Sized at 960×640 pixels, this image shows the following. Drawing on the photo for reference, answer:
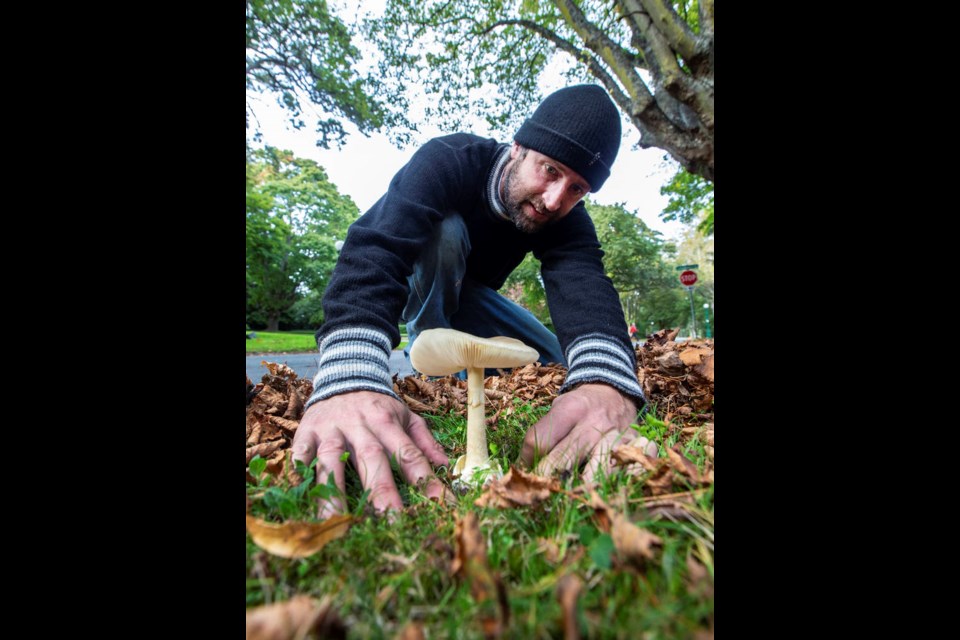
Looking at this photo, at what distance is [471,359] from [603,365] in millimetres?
614

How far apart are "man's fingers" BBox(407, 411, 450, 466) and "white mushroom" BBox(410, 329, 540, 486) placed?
6cm

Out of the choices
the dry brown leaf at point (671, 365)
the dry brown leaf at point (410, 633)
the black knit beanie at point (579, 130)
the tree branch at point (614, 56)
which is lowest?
the dry brown leaf at point (410, 633)

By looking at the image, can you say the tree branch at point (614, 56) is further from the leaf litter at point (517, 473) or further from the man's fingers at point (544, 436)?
the man's fingers at point (544, 436)

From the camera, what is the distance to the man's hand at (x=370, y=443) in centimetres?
95

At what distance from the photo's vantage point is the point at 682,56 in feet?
9.50

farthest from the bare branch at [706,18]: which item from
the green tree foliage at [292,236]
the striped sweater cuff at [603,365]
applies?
the green tree foliage at [292,236]

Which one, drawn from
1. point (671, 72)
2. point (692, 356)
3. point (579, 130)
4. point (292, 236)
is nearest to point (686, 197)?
point (671, 72)

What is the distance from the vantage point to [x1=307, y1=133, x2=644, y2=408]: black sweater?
1.30m

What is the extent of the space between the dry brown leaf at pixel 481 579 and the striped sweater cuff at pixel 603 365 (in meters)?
1.00

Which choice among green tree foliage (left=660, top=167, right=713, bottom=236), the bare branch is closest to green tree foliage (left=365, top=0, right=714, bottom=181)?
the bare branch

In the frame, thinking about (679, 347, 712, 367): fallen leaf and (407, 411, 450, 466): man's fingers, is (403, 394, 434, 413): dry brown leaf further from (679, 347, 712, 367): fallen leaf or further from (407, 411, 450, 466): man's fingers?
(679, 347, 712, 367): fallen leaf
